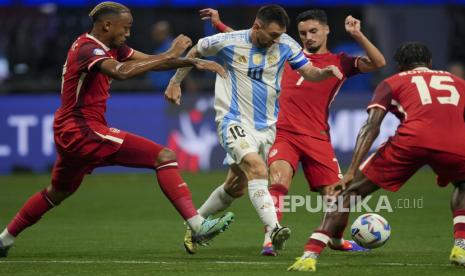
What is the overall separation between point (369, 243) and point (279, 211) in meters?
0.94

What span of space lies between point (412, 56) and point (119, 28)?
2806 millimetres

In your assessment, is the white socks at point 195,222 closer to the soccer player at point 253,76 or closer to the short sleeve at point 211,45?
the soccer player at point 253,76

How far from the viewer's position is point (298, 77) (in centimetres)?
1156

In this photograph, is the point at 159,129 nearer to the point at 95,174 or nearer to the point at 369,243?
the point at 95,174

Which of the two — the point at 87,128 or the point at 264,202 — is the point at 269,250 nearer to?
the point at 264,202

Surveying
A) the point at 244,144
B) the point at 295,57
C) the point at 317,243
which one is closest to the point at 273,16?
the point at 295,57

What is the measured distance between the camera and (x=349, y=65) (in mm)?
11352

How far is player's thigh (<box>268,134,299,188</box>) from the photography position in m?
10.8

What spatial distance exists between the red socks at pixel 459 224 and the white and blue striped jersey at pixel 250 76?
7.43 ft

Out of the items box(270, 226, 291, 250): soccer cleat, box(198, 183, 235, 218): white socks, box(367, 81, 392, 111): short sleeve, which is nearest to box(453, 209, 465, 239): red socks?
box(367, 81, 392, 111): short sleeve

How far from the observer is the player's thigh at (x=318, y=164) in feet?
36.6

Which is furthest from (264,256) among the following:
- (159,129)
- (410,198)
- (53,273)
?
(159,129)

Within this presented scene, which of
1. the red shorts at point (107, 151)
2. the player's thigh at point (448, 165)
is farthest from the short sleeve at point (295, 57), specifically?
the player's thigh at point (448, 165)

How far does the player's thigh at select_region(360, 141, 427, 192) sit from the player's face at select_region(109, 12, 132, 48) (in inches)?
107
